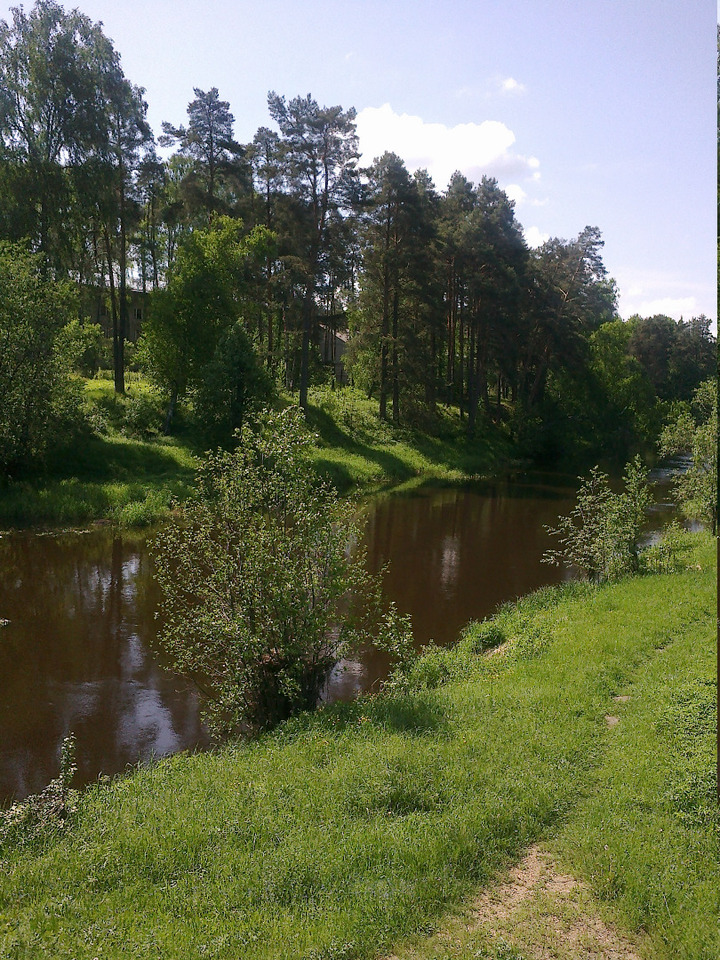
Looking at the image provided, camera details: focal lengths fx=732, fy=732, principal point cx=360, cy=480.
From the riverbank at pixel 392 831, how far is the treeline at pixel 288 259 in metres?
19.9

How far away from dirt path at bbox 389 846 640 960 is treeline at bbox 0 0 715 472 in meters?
22.5

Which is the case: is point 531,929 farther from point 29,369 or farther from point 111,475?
point 111,475

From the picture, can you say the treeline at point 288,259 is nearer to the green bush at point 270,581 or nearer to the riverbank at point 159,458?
the riverbank at point 159,458

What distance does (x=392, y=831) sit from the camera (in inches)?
243

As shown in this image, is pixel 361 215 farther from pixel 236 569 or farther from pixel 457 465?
pixel 236 569

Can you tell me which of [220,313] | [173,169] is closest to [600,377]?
[220,313]

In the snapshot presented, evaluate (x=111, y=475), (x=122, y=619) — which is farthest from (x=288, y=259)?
(x=122, y=619)

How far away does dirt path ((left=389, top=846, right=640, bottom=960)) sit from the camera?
4902 mm

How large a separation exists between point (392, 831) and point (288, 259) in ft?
107

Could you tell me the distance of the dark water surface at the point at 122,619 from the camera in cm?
1014

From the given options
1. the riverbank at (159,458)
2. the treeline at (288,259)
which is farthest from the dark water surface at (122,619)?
the treeline at (288,259)

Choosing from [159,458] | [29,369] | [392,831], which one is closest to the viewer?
[392,831]

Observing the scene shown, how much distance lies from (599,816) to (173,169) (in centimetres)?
5336

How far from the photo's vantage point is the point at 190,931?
505cm
